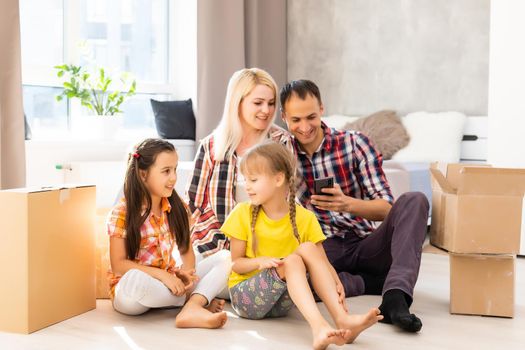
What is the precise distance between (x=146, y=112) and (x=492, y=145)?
2.36 metres

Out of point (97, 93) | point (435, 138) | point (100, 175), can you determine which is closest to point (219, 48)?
point (97, 93)

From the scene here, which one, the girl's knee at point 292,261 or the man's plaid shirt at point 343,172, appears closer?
the girl's knee at point 292,261

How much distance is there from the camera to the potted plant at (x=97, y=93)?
4.07 metres

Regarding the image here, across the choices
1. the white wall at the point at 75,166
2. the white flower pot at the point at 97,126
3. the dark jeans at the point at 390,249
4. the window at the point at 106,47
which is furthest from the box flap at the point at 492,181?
the window at the point at 106,47

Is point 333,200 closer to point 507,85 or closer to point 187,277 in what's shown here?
point 187,277

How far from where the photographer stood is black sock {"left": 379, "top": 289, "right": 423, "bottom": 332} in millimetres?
1981

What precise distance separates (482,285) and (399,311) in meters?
0.38

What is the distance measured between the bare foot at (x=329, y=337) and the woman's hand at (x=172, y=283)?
57 cm

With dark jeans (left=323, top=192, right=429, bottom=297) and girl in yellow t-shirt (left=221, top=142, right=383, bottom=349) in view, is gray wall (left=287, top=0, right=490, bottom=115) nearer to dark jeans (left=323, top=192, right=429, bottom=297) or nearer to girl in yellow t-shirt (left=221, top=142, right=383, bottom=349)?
dark jeans (left=323, top=192, right=429, bottom=297)

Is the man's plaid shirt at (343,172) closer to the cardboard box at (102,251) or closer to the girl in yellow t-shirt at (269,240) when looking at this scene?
the girl in yellow t-shirt at (269,240)

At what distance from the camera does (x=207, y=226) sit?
2.55 m

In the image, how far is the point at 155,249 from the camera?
2.30 meters

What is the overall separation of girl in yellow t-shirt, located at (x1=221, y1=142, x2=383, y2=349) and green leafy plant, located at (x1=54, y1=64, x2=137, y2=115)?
7.28 ft

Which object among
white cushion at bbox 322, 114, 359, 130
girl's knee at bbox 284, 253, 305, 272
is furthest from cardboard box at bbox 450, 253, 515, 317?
white cushion at bbox 322, 114, 359, 130
